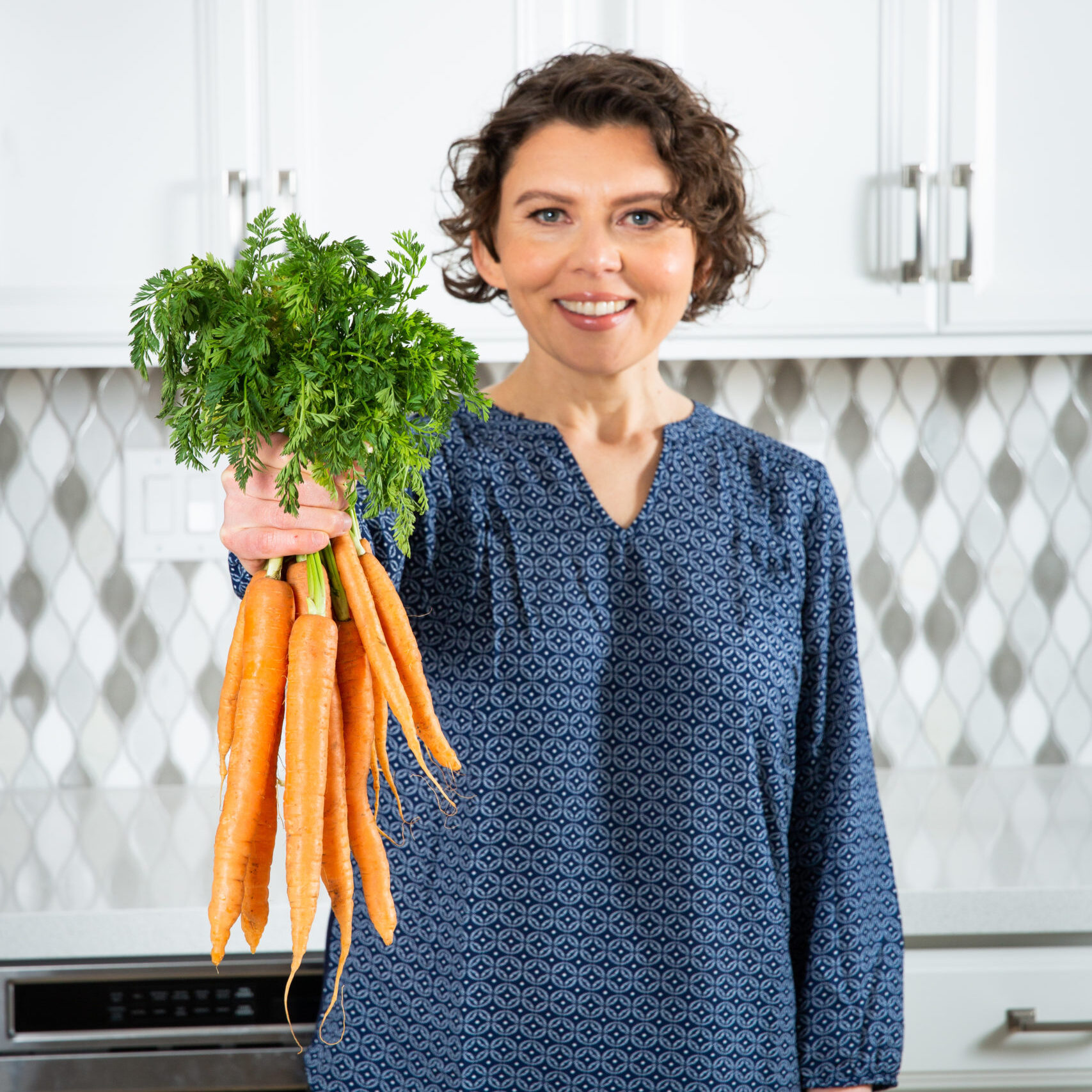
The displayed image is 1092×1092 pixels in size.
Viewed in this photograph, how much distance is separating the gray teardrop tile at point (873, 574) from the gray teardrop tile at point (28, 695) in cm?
144

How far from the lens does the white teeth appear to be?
0.93 m

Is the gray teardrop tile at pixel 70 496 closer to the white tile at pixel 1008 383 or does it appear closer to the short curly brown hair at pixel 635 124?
the short curly brown hair at pixel 635 124

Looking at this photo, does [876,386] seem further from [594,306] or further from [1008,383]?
[594,306]

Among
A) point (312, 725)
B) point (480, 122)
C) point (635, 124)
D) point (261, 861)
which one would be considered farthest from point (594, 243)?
point (480, 122)

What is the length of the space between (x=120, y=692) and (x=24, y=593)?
0.77 feet

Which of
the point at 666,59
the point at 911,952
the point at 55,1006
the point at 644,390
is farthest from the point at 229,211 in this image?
the point at 911,952

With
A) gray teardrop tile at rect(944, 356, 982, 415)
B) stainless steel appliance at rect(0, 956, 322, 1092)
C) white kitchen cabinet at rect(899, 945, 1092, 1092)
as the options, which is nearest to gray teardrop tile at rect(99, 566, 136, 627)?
stainless steel appliance at rect(0, 956, 322, 1092)

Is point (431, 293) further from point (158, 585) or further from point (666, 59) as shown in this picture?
point (158, 585)

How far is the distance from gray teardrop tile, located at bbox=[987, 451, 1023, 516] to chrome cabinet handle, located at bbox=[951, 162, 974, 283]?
18.8 inches

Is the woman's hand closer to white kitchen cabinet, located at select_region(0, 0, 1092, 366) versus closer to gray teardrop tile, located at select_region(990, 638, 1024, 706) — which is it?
white kitchen cabinet, located at select_region(0, 0, 1092, 366)

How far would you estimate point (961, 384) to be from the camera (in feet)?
6.43

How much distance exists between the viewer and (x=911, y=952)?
54.5 inches

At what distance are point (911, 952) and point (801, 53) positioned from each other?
1.22 m

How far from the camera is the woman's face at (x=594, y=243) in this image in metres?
0.93
